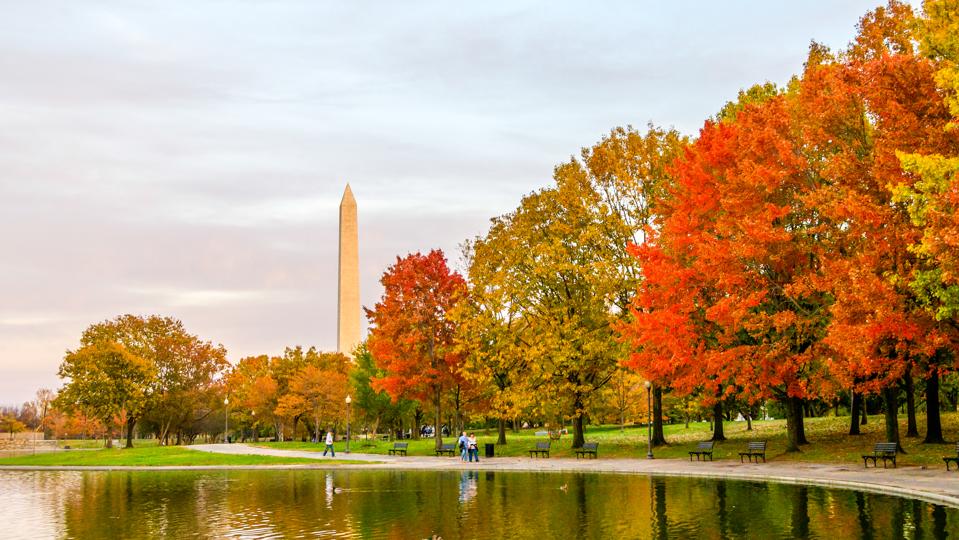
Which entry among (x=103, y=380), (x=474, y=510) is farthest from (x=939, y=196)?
(x=103, y=380)

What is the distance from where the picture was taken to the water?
1567cm

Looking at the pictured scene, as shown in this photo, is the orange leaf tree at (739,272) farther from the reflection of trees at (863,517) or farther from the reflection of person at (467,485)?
the reflection of trees at (863,517)

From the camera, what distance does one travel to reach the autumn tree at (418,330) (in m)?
45.4

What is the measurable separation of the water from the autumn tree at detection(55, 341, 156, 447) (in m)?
36.6

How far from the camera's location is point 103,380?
63.5 m

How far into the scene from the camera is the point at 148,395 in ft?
227

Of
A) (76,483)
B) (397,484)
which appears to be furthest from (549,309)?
(76,483)

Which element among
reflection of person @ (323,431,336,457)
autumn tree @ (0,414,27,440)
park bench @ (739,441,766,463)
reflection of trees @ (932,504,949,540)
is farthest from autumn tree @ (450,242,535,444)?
autumn tree @ (0,414,27,440)

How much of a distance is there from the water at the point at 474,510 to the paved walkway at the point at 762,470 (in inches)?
41.3

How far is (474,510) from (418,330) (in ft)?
87.1

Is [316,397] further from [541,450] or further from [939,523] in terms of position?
[939,523]

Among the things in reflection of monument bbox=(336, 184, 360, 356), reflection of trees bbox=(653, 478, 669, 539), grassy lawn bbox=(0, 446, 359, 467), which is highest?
reflection of monument bbox=(336, 184, 360, 356)

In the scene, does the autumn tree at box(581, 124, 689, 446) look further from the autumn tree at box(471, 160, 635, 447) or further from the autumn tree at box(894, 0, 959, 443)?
the autumn tree at box(894, 0, 959, 443)

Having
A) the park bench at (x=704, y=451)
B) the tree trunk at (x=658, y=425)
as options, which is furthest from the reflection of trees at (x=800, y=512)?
the tree trunk at (x=658, y=425)
